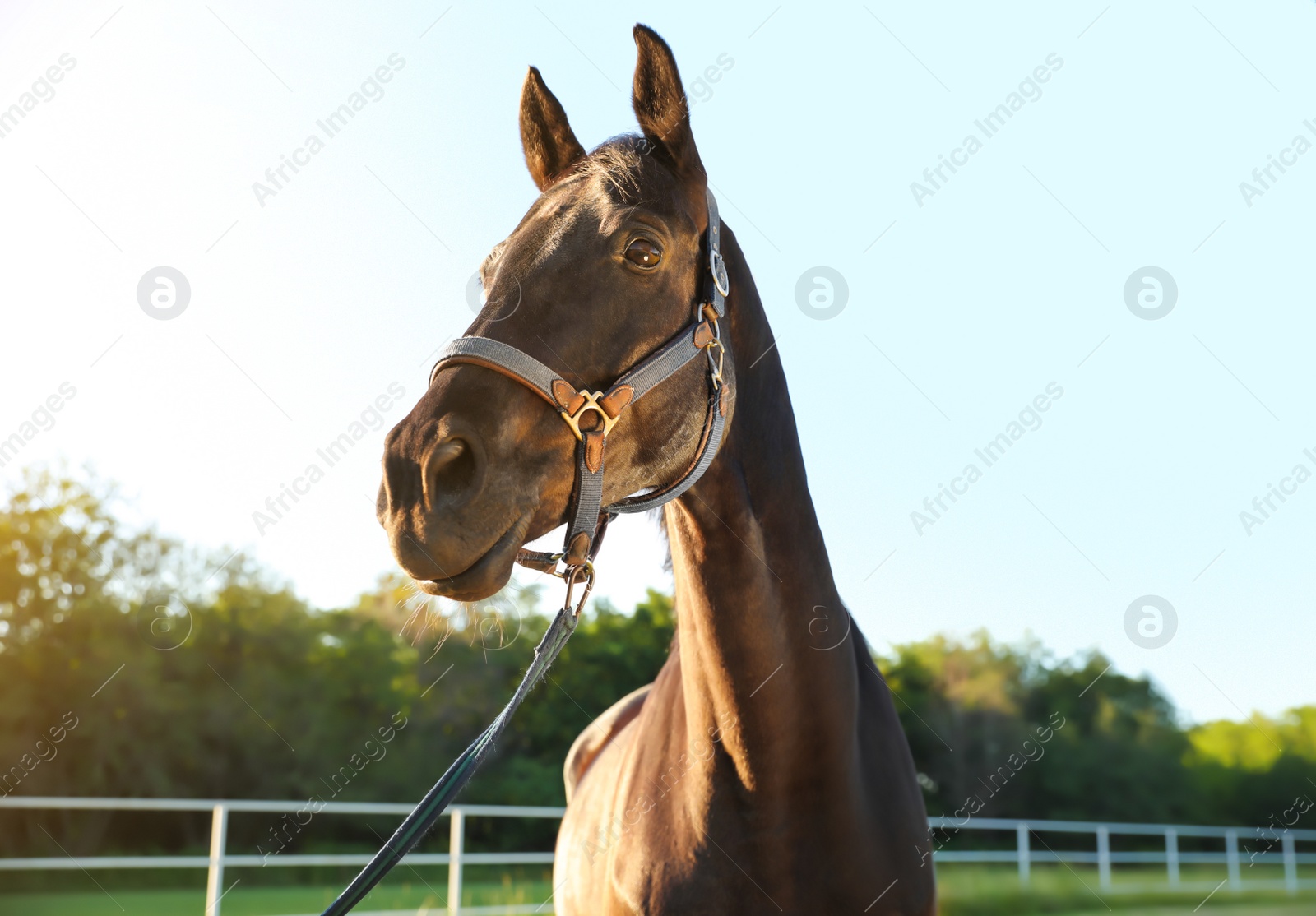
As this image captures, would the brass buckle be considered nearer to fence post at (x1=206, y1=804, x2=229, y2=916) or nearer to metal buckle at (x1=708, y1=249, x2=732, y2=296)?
metal buckle at (x1=708, y1=249, x2=732, y2=296)

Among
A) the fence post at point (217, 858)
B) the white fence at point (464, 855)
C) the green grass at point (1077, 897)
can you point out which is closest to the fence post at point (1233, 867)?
the white fence at point (464, 855)

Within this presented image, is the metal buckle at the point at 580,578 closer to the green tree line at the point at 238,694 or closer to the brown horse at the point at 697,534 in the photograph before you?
the brown horse at the point at 697,534

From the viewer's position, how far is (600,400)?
1782 millimetres

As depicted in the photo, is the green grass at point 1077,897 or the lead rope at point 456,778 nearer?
the lead rope at point 456,778

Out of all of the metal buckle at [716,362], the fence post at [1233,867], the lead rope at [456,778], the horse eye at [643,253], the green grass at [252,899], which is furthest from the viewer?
the fence post at [1233,867]

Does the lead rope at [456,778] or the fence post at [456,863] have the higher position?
the lead rope at [456,778]

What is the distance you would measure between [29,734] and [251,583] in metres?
4.95

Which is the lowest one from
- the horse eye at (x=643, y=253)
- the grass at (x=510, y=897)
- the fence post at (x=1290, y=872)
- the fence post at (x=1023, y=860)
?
the fence post at (x=1290, y=872)

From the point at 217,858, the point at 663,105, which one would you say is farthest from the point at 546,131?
the point at 217,858

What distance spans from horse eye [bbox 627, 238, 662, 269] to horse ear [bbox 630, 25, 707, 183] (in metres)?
0.30

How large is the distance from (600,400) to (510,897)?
9.00 metres

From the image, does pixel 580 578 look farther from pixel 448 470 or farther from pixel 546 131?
pixel 546 131

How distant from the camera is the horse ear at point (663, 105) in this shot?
2.05 meters

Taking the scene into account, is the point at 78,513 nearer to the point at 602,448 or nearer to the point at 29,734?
the point at 29,734
